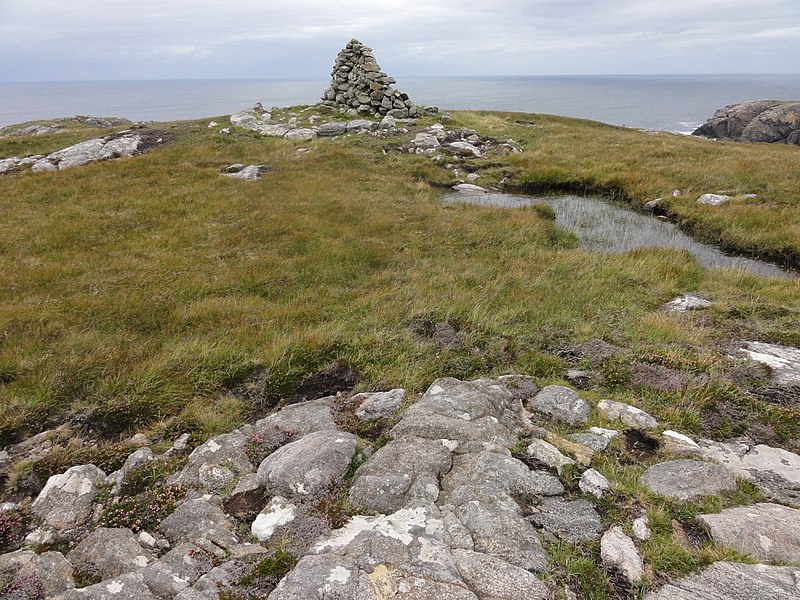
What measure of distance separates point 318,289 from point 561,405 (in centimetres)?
747

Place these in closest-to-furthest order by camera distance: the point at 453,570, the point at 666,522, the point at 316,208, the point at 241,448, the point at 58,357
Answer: the point at 453,570 < the point at 666,522 < the point at 241,448 < the point at 58,357 < the point at 316,208

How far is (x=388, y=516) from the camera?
498 cm

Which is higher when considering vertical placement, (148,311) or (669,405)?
(148,311)

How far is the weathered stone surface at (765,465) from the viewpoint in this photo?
218 inches

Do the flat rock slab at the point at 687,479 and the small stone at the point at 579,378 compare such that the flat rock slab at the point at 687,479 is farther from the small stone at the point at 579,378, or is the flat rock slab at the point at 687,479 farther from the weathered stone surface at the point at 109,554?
the weathered stone surface at the point at 109,554

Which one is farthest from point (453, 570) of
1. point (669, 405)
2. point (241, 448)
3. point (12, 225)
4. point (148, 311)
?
point (12, 225)

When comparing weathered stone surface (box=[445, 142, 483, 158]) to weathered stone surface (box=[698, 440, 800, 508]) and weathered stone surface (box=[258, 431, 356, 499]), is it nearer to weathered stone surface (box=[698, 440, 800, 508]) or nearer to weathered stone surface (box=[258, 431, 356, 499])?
weathered stone surface (box=[698, 440, 800, 508])

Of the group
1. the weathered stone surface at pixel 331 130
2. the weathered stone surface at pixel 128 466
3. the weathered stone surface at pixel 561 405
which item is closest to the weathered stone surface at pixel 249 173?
the weathered stone surface at pixel 331 130

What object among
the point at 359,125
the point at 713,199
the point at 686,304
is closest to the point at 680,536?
the point at 686,304

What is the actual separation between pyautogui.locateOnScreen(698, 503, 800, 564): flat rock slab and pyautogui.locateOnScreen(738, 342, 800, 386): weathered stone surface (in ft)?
13.2

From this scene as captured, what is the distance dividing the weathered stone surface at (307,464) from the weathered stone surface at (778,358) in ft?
25.0

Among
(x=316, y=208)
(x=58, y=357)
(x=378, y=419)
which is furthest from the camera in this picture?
(x=316, y=208)

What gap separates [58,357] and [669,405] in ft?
36.5

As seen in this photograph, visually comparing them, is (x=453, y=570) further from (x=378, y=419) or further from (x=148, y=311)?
(x=148, y=311)
